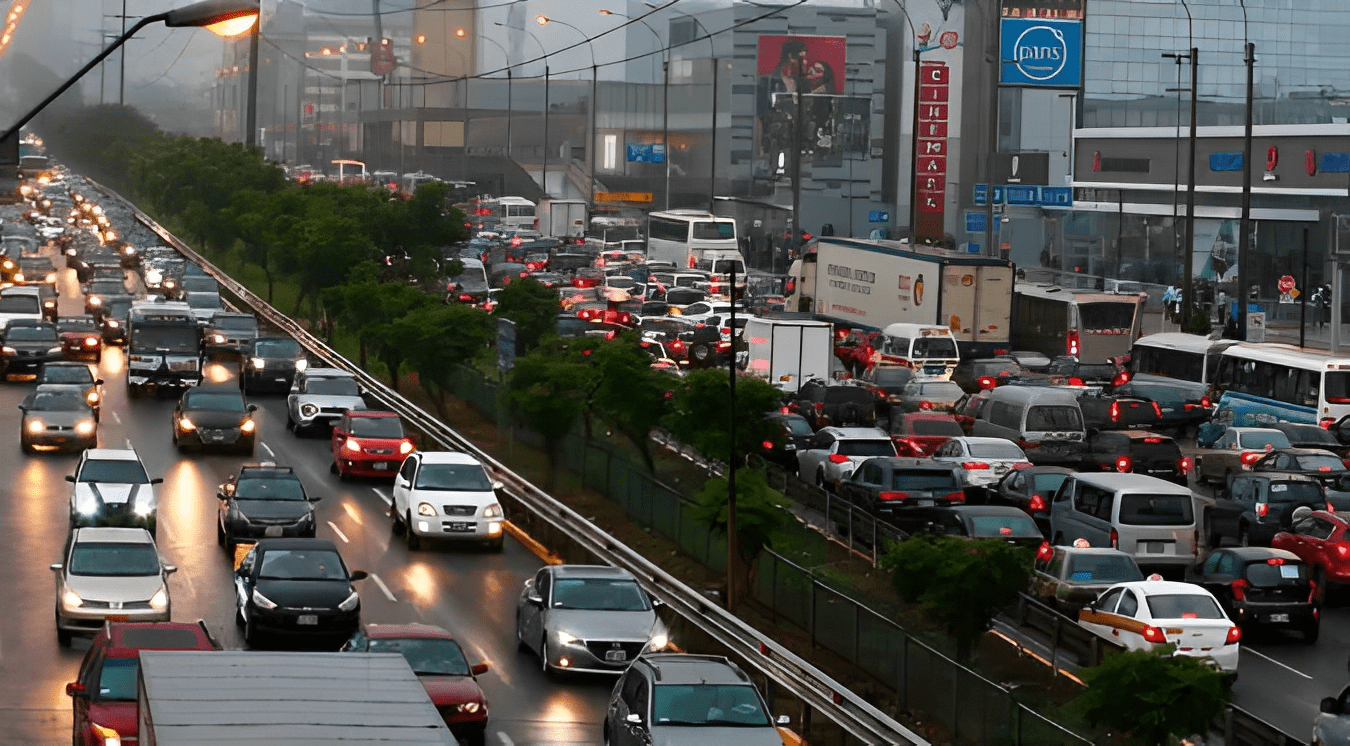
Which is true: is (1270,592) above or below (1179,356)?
below

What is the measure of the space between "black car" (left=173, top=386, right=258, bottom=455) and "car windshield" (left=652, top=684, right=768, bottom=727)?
24172 mm

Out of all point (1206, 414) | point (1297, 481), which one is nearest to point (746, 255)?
point (1206, 414)

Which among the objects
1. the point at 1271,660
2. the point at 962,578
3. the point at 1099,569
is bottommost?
the point at 1271,660

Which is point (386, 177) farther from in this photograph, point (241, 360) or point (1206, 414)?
point (1206, 414)

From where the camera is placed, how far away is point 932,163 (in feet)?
336

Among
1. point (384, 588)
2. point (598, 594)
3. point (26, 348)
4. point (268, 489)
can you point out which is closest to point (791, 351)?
point (26, 348)

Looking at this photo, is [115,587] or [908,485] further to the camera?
[908,485]

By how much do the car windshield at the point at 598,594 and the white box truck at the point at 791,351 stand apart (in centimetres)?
2790

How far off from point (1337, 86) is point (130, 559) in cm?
11240

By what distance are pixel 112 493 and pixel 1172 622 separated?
16.6 m

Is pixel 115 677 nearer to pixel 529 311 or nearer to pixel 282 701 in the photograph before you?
pixel 282 701

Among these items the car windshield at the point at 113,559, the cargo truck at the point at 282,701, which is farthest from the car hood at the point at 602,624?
the cargo truck at the point at 282,701

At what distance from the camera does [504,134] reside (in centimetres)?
19512

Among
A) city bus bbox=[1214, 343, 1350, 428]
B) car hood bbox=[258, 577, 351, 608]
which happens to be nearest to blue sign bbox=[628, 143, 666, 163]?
city bus bbox=[1214, 343, 1350, 428]
